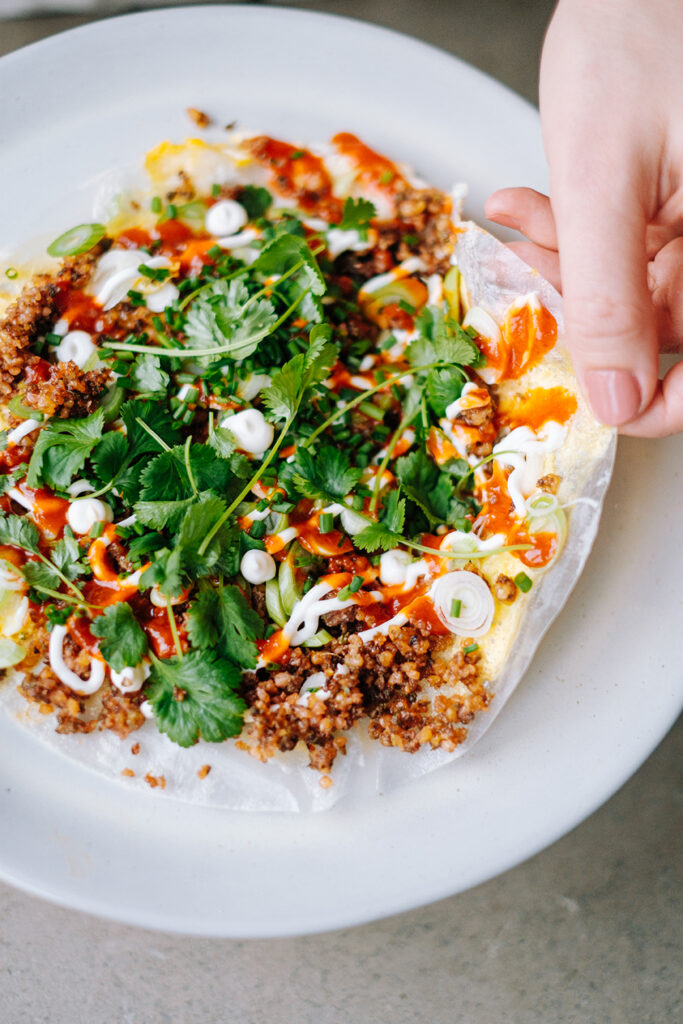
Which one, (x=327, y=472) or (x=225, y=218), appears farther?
(x=225, y=218)

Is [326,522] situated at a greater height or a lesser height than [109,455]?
lesser

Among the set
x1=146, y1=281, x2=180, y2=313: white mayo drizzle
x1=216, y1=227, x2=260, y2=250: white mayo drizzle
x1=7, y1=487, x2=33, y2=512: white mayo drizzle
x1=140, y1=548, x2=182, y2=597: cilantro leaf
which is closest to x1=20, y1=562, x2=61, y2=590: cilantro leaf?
x1=7, y1=487, x2=33, y2=512: white mayo drizzle

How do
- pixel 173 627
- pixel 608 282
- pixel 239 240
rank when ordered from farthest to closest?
1. pixel 239 240
2. pixel 173 627
3. pixel 608 282

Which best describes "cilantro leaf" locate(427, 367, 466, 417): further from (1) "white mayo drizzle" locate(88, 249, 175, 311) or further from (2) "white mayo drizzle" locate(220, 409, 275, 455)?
(1) "white mayo drizzle" locate(88, 249, 175, 311)

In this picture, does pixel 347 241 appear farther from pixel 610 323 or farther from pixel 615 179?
pixel 610 323

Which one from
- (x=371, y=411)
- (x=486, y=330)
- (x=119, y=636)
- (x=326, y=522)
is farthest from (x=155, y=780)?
(x=486, y=330)

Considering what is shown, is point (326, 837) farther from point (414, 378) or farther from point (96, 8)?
point (96, 8)
